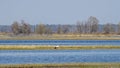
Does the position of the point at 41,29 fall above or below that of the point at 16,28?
below

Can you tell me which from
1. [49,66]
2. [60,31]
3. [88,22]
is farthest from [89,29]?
[49,66]

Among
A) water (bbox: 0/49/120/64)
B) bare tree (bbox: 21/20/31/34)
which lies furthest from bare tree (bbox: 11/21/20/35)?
water (bbox: 0/49/120/64)

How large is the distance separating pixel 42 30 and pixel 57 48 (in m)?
115

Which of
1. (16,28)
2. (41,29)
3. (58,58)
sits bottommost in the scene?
(41,29)

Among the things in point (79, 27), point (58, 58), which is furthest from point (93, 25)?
point (58, 58)

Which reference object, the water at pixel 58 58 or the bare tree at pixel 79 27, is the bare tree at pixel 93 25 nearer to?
the bare tree at pixel 79 27

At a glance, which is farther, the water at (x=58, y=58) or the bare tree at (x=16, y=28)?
the bare tree at (x=16, y=28)

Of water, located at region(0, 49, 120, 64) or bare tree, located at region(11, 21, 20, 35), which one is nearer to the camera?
water, located at region(0, 49, 120, 64)

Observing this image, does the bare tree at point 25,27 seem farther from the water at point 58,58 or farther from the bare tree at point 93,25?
the water at point 58,58

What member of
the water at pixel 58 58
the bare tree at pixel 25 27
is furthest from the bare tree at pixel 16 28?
the water at pixel 58 58

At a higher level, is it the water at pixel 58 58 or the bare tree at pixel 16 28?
the water at pixel 58 58

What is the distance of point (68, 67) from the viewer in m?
35.9

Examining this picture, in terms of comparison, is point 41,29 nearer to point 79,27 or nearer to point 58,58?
point 79,27

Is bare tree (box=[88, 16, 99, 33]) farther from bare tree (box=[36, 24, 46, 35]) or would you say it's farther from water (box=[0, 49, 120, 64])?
water (box=[0, 49, 120, 64])
